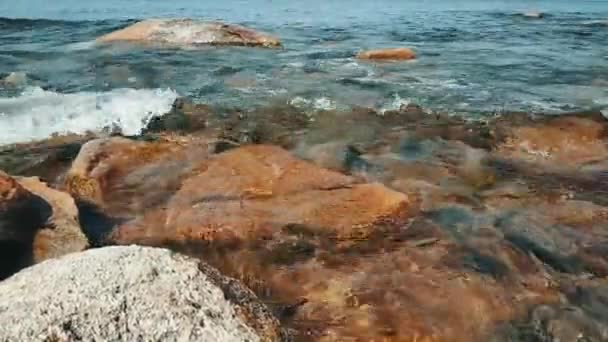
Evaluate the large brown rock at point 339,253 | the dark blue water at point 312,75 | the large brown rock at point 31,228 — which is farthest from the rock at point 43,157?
the large brown rock at point 339,253

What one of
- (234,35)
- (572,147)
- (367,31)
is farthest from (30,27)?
(572,147)

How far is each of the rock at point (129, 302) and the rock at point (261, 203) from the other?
1.59m

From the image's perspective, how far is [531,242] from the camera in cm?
498

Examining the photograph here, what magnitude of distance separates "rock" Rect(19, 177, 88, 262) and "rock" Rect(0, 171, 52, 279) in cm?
5

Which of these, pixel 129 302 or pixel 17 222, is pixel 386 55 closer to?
pixel 17 222

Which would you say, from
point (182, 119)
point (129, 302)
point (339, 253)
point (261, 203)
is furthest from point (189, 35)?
point (129, 302)

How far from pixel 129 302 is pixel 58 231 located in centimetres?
188

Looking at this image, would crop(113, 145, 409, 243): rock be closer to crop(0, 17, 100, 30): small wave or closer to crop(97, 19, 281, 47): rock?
crop(97, 19, 281, 47): rock

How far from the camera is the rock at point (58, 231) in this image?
14.0 feet

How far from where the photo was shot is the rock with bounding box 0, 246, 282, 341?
2676 millimetres

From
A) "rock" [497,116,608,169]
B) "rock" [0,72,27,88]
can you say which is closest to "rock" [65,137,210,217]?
"rock" [497,116,608,169]

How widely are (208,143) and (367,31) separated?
1805 cm

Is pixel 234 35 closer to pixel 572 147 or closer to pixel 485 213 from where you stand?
pixel 572 147

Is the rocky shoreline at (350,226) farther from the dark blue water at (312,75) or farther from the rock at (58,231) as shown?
the dark blue water at (312,75)
